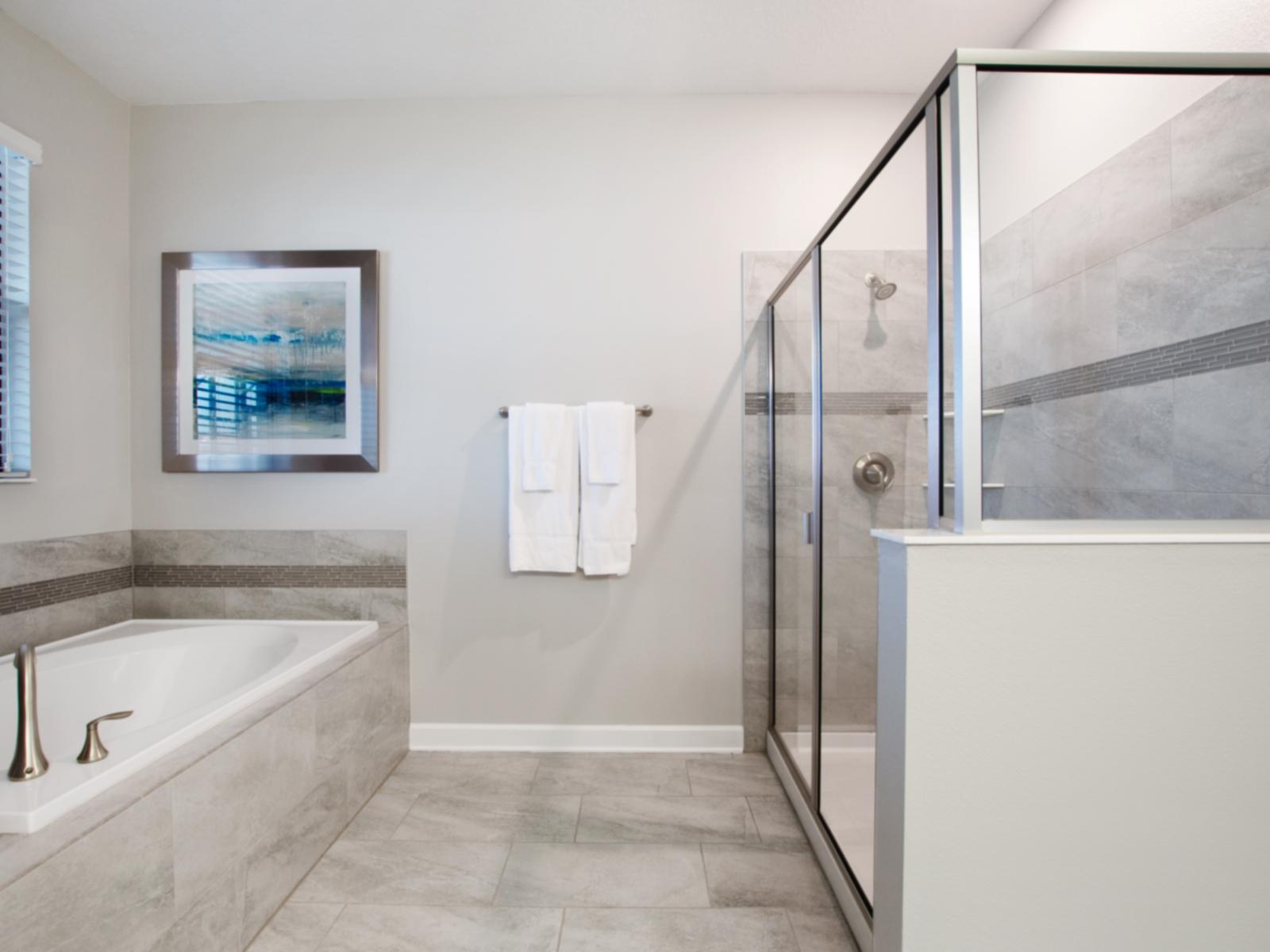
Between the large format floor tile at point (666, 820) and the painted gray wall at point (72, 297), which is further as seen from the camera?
the painted gray wall at point (72, 297)

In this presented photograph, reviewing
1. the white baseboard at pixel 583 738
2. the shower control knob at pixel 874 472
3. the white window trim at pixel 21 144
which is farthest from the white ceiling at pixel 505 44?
the white baseboard at pixel 583 738

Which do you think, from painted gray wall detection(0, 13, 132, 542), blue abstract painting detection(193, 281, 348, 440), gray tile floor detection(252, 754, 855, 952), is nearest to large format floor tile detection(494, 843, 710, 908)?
gray tile floor detection(252, 754, 855, 952)

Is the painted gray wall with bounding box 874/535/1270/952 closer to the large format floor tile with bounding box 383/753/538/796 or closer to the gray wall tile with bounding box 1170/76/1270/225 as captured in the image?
the gray wall tile with bounding box 1170/76/1270/225

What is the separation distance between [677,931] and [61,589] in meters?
2.18

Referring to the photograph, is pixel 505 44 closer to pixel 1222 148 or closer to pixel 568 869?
pixel 1222 148

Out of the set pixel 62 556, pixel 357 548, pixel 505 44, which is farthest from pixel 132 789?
pixel 505 44

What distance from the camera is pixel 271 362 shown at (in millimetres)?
2342

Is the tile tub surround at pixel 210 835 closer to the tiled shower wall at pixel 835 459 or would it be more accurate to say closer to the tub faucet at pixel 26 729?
the tub faucet at pixel 26 729

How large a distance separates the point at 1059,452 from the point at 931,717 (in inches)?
27.3

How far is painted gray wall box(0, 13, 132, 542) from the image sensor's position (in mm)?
1969

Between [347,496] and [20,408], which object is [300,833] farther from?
[20,408]

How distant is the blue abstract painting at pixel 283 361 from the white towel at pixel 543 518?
67 centimetres

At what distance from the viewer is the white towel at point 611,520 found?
2.28 m

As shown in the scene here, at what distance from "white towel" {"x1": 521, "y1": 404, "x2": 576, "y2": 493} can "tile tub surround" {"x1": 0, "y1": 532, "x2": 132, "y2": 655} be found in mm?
1504
